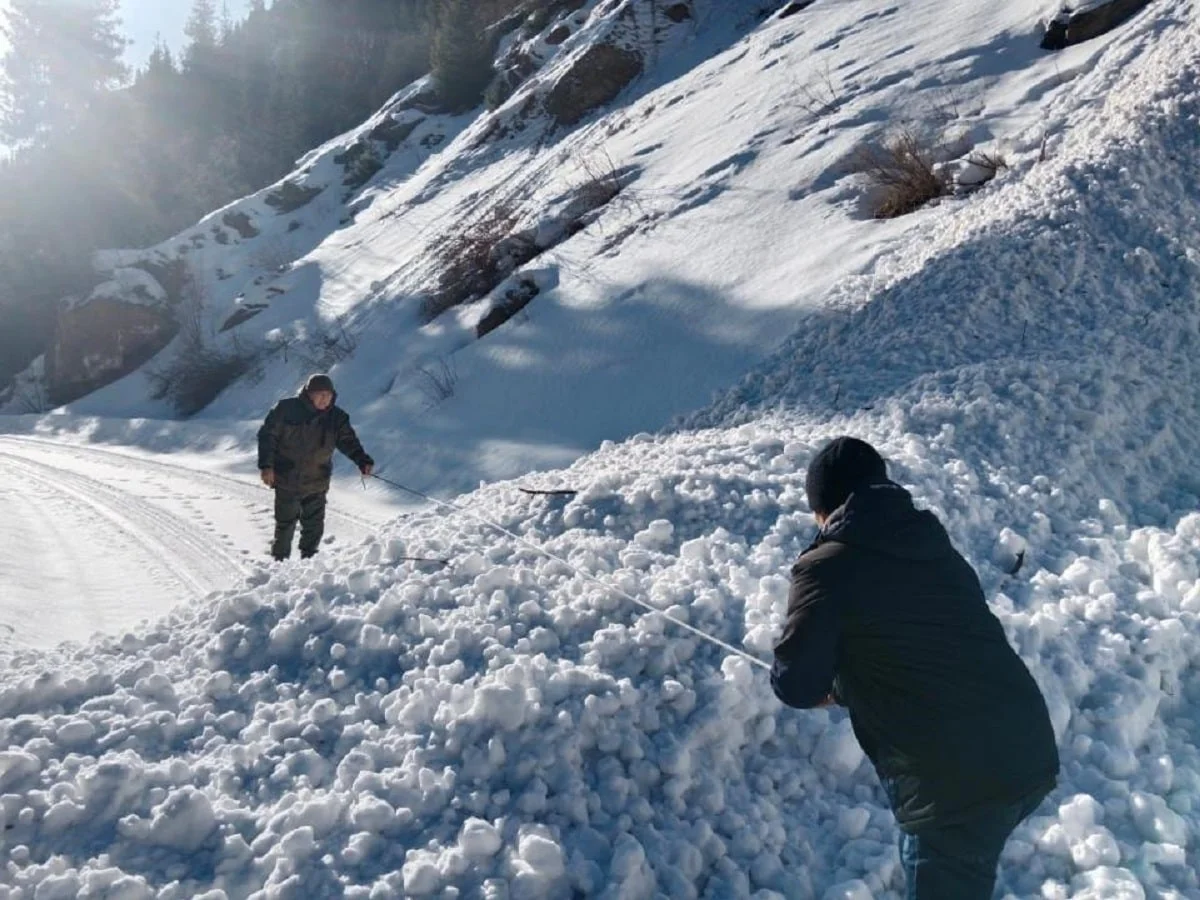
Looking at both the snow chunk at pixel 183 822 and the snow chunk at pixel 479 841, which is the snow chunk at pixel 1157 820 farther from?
the snow chunk at pixel 183 822

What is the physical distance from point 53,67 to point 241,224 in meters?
26.8

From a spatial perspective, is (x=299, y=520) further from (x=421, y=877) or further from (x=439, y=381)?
(x=439, y=381)

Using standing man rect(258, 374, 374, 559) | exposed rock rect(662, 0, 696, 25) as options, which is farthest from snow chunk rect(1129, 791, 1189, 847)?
exposed rock rect(662, 0, 696, 25)

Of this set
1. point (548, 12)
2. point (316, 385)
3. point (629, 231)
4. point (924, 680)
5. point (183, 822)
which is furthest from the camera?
point (548, 12)

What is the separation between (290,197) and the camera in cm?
3419

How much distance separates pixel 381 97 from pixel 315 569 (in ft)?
150

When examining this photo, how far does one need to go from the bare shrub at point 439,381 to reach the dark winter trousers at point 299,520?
5.50m

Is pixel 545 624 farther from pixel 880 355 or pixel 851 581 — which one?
pixel 880 355

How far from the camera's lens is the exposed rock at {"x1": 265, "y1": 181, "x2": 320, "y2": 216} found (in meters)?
33.8

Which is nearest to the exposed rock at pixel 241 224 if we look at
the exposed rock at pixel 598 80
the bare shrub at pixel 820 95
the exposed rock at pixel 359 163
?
the exposed rock at pixel 359 163

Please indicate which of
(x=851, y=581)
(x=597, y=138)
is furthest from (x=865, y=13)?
(x=851, y=581)

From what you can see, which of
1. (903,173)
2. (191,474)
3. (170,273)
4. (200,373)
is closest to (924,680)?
(903,173)

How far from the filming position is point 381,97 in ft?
149

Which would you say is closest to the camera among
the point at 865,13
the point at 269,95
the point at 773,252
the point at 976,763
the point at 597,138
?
the point at 976,763
